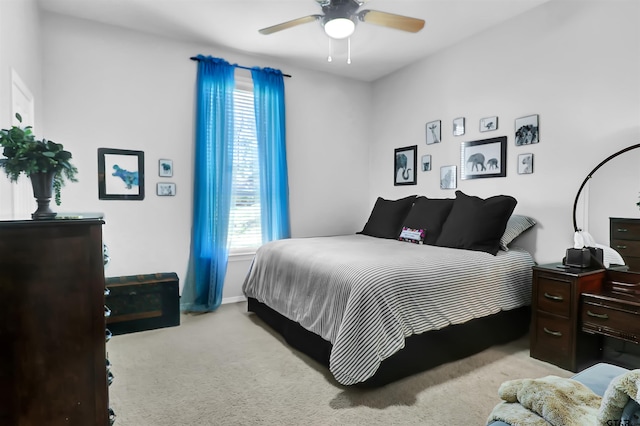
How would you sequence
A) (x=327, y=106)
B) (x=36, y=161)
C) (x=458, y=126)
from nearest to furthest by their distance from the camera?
(x=36, y=161) → (x=458, y=126) → (x=327, y=106)

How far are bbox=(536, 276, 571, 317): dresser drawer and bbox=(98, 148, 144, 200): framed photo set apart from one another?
361 cm

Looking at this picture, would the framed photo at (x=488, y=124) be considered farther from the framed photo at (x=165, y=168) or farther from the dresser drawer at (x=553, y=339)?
the framed photo at (x=165, y=168)

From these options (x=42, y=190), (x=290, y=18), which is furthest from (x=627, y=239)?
(x=42, y=190)

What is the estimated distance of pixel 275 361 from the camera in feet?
8.55

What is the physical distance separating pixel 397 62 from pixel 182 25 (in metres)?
2.43

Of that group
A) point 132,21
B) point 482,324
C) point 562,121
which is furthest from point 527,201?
point 132,21

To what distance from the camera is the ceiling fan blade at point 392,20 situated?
257 cm

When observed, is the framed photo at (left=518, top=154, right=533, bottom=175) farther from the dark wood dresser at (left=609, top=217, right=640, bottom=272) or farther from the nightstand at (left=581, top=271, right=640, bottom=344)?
the nightstand at (left=581, top=271, right=640, bottom=344)

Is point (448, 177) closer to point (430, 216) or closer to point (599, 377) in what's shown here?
point (430, 216)

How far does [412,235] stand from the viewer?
3.57 metres

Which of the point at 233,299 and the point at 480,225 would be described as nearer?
the point at 480,225

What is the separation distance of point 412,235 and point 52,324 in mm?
2952

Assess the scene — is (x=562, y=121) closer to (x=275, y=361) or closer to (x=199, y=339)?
(x=275, y=361)

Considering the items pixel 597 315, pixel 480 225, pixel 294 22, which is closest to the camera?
pixel 597 315
